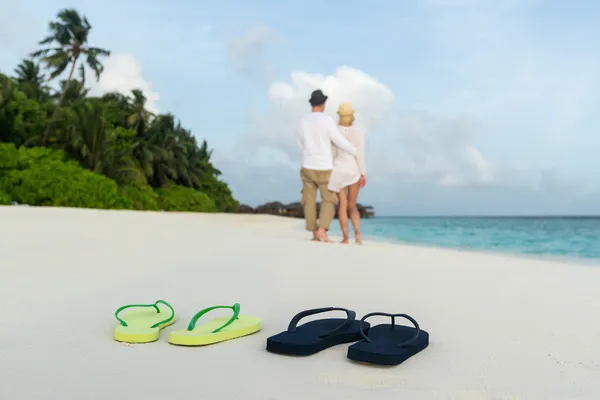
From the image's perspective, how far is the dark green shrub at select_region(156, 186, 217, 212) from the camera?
90.3ft

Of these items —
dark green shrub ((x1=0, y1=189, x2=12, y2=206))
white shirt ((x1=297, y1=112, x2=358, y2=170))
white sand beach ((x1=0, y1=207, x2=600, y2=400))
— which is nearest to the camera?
white sand beach ((x1=0, y1=207, x2=600, y2=400))

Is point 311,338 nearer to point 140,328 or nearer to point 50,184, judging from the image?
point 140,328

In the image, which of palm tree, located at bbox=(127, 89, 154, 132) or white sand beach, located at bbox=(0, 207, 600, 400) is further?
palm tree, located at bbox=(127, 89, 154, 132)

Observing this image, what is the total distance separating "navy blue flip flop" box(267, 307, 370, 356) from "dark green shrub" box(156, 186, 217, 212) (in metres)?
26.1

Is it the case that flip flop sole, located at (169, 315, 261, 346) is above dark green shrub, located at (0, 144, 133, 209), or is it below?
below

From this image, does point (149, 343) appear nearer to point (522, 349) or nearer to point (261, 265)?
point (522, 349)

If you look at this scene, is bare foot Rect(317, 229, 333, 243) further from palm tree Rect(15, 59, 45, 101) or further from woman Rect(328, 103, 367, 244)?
palm tree Rect(15, 59, 45, 101)

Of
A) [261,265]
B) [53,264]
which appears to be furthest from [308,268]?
[53,264]

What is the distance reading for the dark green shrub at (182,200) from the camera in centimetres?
2753

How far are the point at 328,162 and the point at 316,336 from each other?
4.95 m

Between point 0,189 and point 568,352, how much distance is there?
55.1 ft

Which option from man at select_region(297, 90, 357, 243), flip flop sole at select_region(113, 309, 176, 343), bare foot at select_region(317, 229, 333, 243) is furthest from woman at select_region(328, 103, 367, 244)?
flip flop sole at select_region(113, 309, 176, 343)

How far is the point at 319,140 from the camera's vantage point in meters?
6.61

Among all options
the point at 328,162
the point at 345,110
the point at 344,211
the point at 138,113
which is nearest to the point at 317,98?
the point at 345,110
